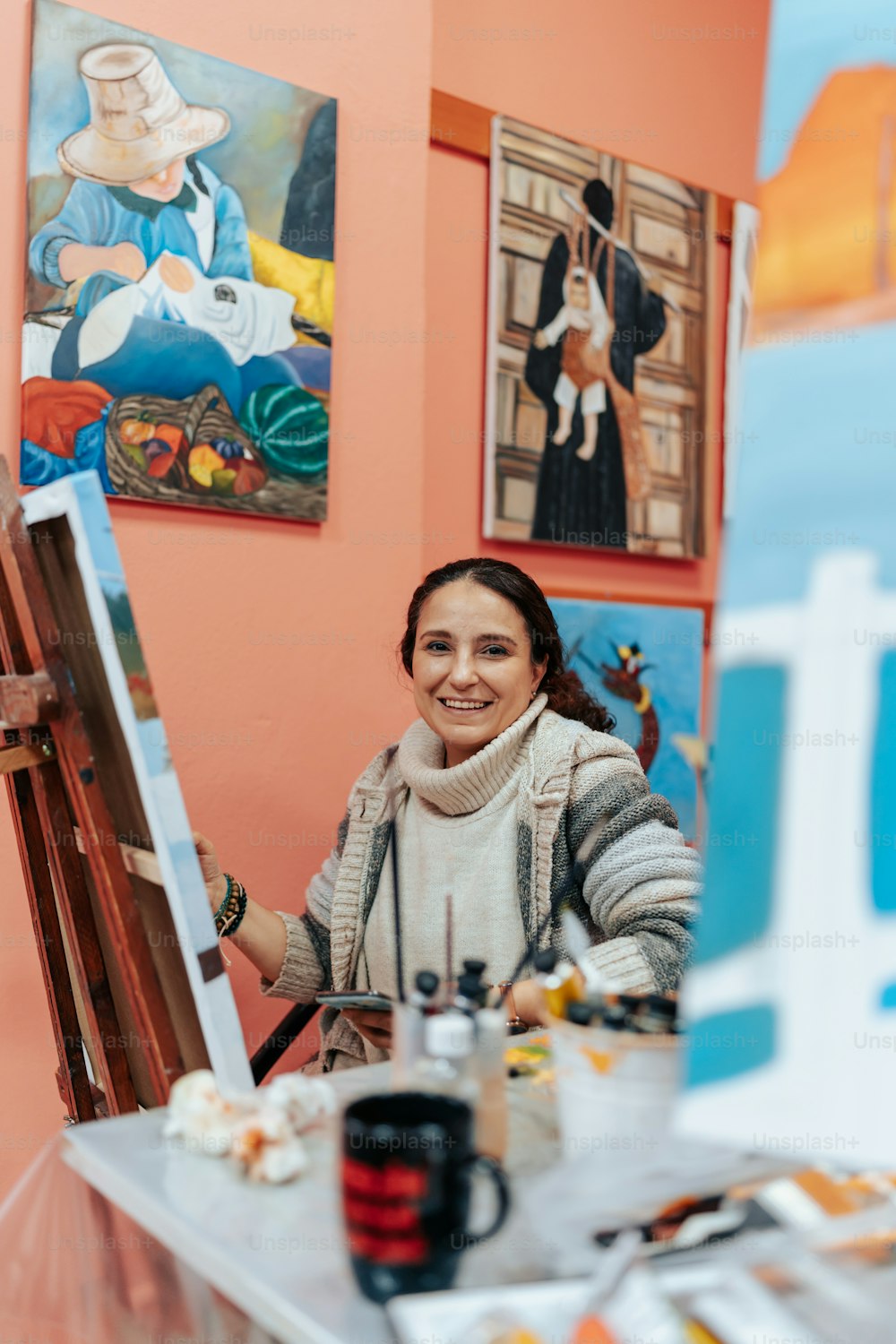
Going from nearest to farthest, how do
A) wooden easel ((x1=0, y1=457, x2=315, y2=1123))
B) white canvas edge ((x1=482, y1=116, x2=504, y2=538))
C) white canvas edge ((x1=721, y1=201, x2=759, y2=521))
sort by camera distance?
wooden easel ((x1=0, y1=457, x2=315, y2=1123)) < white canvas edge ((x1=482, y1=116, x2=504, y2=538)) < white canvas edge ((x1=721, y1=201, x2=759, y2=521))

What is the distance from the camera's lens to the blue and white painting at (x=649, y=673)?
252 centimetres

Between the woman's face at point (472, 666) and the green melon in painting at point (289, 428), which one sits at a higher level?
the green melon in painting at point (289, 428)

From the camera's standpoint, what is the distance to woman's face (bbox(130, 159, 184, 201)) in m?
1.74

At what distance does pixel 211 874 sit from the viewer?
5.08ft

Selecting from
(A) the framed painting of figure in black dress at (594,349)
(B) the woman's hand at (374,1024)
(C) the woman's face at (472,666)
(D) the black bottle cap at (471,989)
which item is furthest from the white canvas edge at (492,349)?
(D) the black bottle cap at (471,989)

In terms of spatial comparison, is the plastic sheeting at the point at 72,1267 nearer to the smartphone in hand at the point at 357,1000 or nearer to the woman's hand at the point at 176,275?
the smartphone in hand at the point at 357,1000

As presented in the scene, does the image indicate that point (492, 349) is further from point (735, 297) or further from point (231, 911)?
point (231, 911)

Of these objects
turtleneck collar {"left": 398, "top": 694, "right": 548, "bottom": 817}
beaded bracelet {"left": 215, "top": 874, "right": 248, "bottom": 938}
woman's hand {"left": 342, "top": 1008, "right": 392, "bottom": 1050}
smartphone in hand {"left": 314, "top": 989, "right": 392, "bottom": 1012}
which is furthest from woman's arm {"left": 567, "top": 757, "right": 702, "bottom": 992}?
beaded bracelet {"left": 215, "top": 874, "right": 248, "bottom": 938}

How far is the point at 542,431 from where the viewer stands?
2.41m

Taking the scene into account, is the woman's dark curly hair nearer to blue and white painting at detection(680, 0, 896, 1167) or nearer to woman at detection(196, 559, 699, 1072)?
woman at detection(196, 559, 699, 1072)

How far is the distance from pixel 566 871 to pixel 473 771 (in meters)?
0.20

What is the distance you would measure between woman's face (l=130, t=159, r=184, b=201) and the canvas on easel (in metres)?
0.83

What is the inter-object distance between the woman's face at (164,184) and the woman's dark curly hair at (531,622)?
74 cm

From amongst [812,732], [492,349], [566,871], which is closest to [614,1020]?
[812,732]
